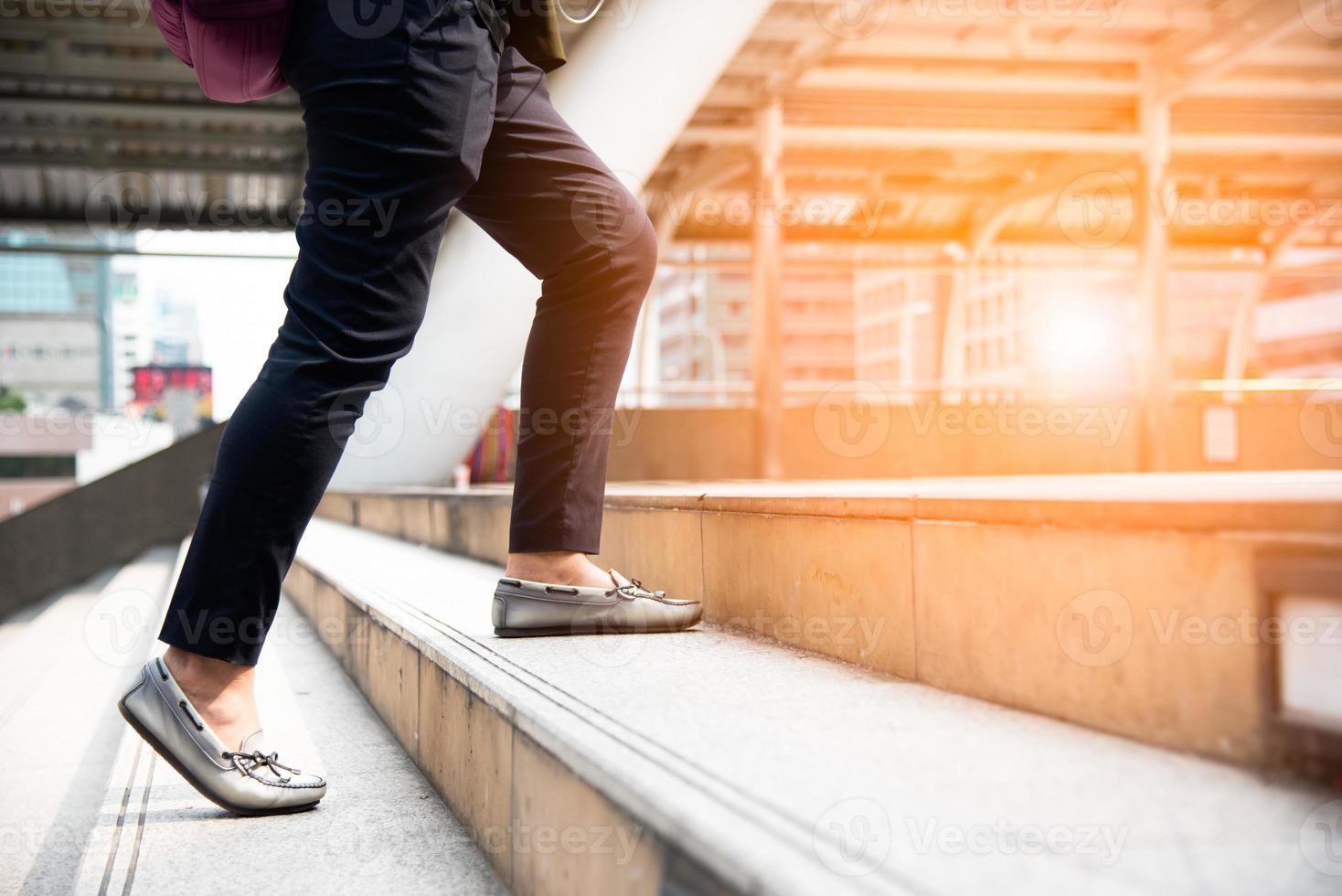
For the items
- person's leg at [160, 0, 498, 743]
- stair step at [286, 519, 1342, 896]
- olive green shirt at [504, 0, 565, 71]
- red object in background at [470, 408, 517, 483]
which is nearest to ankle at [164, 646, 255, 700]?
person's leg at [160, 0, 498, 743]

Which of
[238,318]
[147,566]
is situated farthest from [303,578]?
[238,318]

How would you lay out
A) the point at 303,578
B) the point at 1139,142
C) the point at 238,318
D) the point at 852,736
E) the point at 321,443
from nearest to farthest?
the point at 852,736 < the point at 321,443 < the point at 303,578 < the point at 238,318 < the point at 1139,142

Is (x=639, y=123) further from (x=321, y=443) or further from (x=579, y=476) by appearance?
(x=321, y=443)

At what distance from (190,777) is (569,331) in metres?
0.85

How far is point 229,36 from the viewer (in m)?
1.36

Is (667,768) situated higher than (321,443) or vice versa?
(321,443)

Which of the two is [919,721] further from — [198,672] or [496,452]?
[496,452]

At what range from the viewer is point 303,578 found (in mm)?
3500

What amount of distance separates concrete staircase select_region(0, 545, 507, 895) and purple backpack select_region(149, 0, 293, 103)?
0.94 meters

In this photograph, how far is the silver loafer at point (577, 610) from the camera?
1749 mm

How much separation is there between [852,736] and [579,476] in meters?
0.79

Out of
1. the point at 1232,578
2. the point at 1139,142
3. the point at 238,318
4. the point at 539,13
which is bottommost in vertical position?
the point at 1232,578

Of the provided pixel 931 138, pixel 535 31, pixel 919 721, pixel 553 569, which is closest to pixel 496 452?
pixel 931 138

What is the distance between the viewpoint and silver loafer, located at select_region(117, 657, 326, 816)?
134cm
